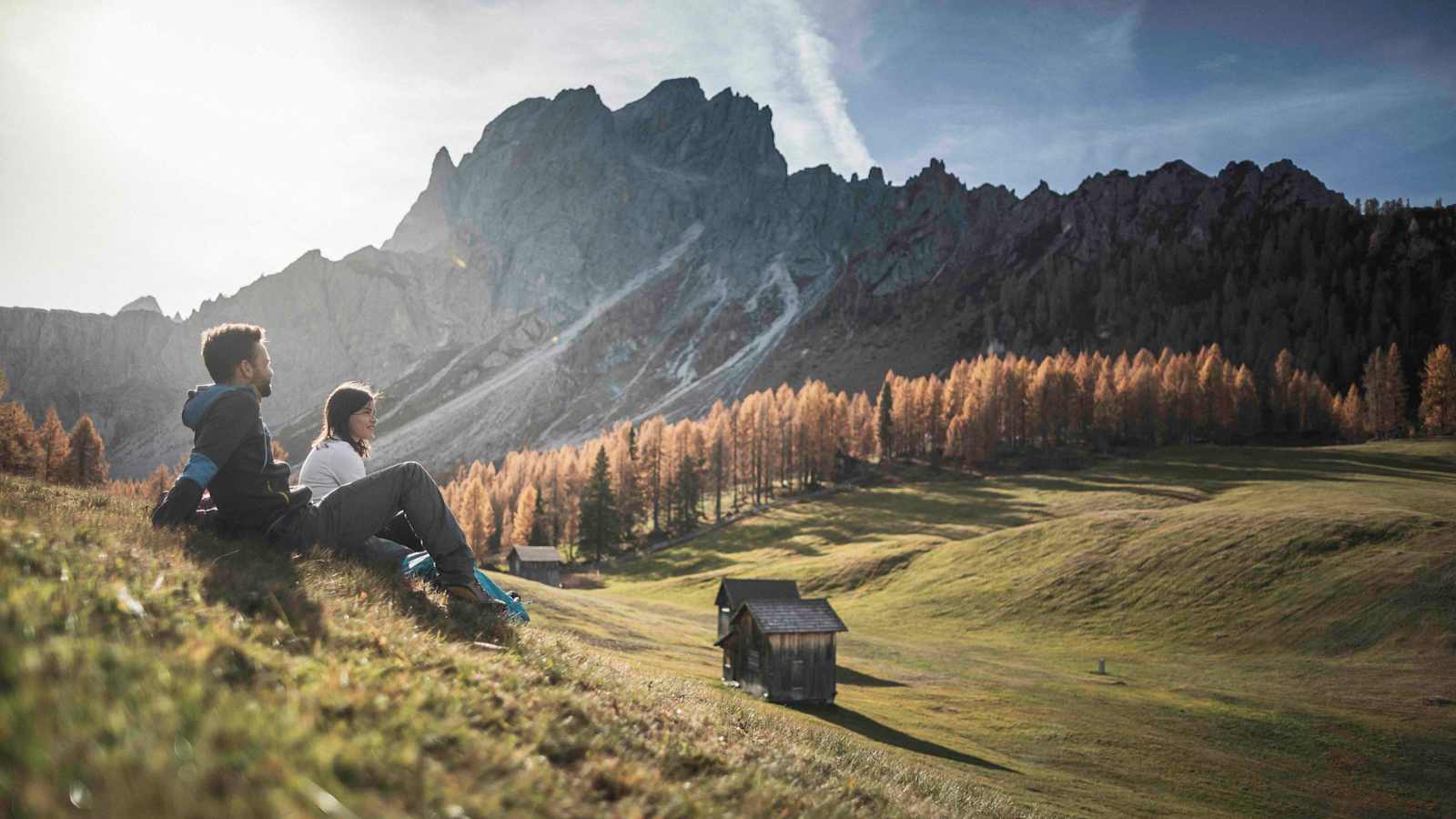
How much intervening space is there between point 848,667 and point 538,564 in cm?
5690

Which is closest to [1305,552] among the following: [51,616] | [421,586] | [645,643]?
[645,643]

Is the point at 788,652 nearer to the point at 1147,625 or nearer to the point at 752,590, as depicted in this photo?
the point at 752,590

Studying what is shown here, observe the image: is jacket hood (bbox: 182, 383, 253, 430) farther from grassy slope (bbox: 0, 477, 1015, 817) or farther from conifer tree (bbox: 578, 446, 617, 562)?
conifer tree (bbox: 578, 446, 617, 562)

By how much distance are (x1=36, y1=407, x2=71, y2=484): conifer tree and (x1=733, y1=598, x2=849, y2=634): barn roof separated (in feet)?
225

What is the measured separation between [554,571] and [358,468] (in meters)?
89.2

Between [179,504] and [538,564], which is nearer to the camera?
[179,504]

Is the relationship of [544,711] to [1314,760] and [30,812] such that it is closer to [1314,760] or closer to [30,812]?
[30,812]

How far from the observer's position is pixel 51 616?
3.79 meters

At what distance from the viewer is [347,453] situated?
9656 millimetres

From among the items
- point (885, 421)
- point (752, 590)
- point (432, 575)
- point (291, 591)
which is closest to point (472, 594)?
point (432, 575)

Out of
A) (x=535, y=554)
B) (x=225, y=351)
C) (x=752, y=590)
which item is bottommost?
(x=535, y=554)

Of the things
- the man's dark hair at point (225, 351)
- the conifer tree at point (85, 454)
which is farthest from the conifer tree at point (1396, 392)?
the conifer tree at point (85, 454)

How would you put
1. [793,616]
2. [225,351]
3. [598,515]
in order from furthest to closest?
[598,515], [793,616], [225,351]

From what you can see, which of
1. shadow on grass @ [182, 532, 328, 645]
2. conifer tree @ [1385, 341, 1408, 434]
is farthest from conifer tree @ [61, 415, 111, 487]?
conifer tree @ [1385, 341, 1408, 434]
